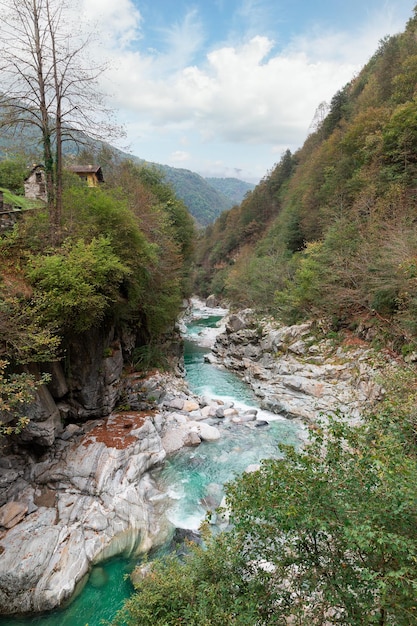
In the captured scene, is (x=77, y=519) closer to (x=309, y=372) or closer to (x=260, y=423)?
(x=260, y=423)

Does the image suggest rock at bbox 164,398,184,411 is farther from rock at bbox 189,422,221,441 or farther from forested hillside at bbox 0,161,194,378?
forested hillside at bbox 0,161,194,378

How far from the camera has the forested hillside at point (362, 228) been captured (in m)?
14.5

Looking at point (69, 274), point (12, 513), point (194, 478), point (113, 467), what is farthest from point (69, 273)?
point (194, 478)

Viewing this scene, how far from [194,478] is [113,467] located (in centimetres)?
268

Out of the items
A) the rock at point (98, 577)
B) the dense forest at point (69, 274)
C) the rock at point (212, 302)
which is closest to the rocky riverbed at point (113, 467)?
the rock at point (98, 577)

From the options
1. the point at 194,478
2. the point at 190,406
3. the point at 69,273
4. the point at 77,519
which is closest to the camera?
the point at 77,519

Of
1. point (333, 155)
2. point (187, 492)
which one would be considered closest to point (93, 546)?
point (187, 492)

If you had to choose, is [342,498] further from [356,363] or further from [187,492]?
[356,363]

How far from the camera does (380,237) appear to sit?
16.4 m

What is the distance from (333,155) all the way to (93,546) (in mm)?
35076

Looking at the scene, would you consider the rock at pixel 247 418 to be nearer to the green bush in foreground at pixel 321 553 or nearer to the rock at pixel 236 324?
the green bush in foreground at pixel 321 553

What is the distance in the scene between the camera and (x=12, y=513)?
783 cm

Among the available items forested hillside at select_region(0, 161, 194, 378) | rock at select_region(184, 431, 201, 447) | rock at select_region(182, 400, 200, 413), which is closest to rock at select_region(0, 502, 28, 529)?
forested hillside at select_region(0, 161, 194, 378)

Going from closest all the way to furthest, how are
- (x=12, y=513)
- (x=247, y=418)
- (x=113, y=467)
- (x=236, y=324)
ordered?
(x=12, y=513)
(x=113, y=467)
(x=247, y=418)
(x=236, y=324)
